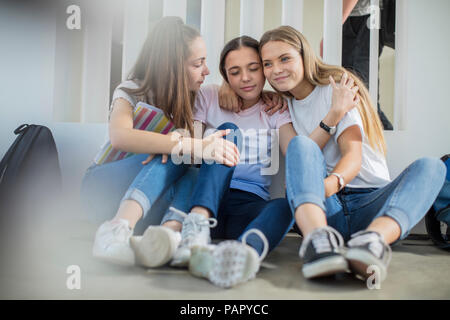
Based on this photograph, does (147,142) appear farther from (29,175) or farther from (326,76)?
(326,76)

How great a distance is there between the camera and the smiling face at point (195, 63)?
1.17 metres

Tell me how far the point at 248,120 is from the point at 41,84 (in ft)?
3.05

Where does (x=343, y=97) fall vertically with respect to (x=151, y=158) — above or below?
above


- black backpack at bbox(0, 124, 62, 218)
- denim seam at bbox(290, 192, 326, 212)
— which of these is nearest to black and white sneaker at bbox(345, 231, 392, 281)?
denim seam at bbox(290, 192, 326, 212)

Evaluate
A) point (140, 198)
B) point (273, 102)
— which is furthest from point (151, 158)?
point (273, 102)

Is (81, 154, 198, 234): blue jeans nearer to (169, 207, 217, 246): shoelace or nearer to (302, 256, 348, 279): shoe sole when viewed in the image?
(169, 207, 217, 246): shoelace

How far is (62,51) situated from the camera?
61.9 inches

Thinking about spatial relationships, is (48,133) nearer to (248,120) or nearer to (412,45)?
(248,120)

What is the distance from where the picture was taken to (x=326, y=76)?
1.17 meters

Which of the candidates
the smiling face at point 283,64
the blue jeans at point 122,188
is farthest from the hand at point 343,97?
the blue jeans at point 122,188

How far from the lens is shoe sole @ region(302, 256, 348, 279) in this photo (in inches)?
26.1

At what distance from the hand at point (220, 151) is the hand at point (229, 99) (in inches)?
11.8

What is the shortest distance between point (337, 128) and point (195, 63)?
0.49 m
